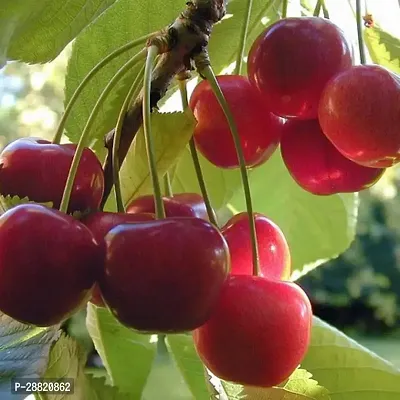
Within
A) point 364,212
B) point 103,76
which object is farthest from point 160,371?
point 103,76

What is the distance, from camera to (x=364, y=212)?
29.7 ft

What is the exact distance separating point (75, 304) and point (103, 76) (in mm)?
397

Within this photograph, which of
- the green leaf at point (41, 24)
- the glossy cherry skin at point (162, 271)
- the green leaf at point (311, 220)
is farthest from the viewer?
the green leaf at point (311, 220)

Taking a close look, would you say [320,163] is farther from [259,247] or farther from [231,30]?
[231,30]

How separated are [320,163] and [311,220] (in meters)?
0.48

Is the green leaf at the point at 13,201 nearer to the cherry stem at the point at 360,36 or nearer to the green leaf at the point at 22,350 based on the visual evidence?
the green leaf at the point at 22,350

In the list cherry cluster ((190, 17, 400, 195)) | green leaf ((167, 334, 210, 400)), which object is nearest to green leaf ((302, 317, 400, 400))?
green leaf ((167, 334, 210, 400))

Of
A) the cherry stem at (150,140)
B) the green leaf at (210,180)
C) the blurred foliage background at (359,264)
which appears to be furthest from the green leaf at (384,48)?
the blurred foliage background at (359,264)

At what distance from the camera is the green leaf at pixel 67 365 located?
2.45ft

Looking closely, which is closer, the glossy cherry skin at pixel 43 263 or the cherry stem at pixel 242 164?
the glossy cherry skin at pixel 43 263

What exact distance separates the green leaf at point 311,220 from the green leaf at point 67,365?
19.3 inches

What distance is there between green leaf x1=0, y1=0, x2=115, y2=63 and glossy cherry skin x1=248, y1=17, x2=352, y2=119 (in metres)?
0.25

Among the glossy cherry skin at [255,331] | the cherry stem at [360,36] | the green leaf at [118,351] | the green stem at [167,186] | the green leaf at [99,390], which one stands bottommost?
the green leaf at [118,351]

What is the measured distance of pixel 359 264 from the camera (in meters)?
9.09
